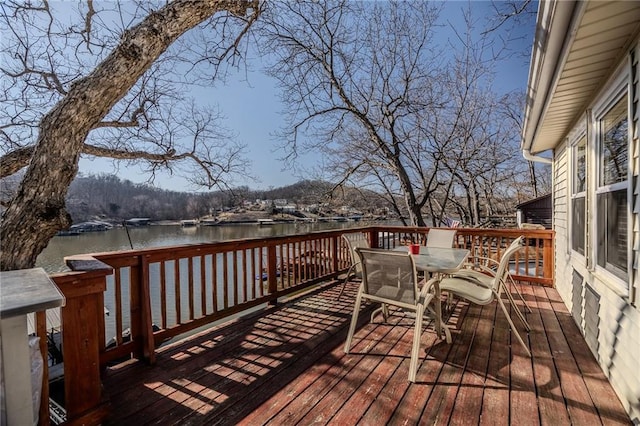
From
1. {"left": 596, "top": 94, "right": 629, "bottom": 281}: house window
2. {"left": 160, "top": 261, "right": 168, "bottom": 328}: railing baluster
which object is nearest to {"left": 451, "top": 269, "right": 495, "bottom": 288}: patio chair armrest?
{"left": 596, "top": 94, "right": 629, "bottom": 281}: house window

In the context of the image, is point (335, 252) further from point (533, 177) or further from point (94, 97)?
point (533, 177)

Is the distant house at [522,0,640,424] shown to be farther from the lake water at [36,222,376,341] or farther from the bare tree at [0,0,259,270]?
the lake water at [36,222,376,341]

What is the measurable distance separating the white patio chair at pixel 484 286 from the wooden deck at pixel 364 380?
336mm

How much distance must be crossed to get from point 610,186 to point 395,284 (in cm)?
187

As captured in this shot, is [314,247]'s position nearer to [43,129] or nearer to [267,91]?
[43,129]

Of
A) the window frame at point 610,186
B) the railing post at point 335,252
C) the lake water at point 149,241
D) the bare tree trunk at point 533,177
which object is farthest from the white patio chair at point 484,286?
the bare tree trunk at point 533,177

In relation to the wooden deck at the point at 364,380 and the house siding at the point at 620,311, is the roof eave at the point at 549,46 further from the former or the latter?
the wooden deck at the point at 364,380

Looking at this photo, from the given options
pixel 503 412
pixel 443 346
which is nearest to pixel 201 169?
pixel 443 346

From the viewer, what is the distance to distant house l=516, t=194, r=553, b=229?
1421 centimetres

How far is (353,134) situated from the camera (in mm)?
10148

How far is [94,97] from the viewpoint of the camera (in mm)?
2834

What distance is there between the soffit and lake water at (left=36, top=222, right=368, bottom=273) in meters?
10.9

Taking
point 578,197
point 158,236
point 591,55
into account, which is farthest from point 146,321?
point 158,236

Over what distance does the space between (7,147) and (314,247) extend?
5.53 metres
